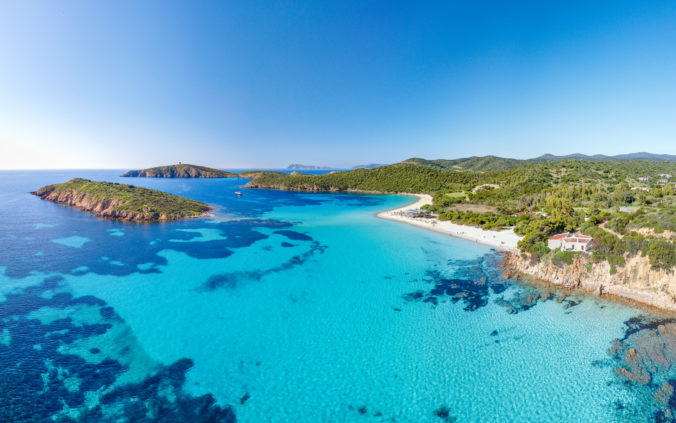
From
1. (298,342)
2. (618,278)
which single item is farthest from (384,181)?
(298,342)

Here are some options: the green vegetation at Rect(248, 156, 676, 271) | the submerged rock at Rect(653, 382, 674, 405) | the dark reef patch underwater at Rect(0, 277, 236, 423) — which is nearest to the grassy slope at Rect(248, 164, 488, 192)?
the green vegetation at Rect(248, 156, 676, 271)

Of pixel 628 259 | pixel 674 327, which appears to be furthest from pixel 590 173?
pixel 674 327

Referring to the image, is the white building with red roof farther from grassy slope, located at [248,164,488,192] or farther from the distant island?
grassy slope, located at [248,164,488,192]

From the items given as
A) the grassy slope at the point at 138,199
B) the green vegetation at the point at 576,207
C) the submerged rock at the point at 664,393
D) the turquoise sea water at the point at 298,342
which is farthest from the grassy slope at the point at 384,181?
the submerged rock at the point at 664,393

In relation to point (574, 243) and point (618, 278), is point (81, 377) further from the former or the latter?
point (574, 243)

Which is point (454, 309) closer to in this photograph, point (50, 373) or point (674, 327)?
point (674, 327)
